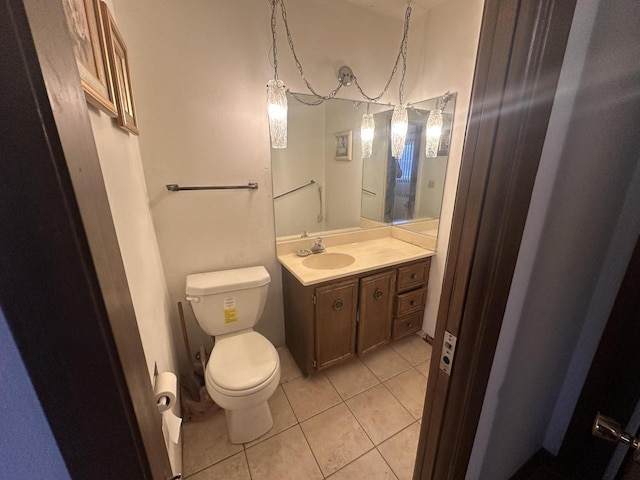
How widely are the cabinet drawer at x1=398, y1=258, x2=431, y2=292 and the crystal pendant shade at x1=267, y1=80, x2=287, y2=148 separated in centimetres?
121

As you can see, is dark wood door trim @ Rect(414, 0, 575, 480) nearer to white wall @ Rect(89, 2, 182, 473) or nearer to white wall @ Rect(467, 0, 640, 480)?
white wall @ Rect(467, 0, 640, 480)

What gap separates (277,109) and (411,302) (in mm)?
1661

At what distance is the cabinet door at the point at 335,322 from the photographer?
1.61 meters

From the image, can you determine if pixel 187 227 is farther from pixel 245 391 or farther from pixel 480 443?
pixel 480 443

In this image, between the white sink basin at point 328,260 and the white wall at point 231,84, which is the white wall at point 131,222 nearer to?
the white wall at point 231,84

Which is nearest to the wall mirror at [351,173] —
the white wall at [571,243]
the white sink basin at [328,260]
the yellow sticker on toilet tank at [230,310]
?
the white sink basin at [328,260]

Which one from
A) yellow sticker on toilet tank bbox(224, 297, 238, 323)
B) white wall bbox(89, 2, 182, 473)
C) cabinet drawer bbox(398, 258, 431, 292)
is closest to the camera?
white wall bbox(89, 2, 182, 473)

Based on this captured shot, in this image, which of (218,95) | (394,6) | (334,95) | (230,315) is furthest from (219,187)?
(394,6)

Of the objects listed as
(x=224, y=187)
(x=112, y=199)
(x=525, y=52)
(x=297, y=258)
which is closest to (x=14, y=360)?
(x=112, y=199)

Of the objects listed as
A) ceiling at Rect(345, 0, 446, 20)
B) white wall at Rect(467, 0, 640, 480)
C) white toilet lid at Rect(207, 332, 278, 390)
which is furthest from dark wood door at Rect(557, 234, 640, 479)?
ceiling at Rect(345, 0, 446, 20)

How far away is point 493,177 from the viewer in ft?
1.78

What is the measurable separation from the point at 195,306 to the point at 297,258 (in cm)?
72

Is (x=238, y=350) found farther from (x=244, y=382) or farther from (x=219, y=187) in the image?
(x=219, y=187)

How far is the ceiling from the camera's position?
1.63m
